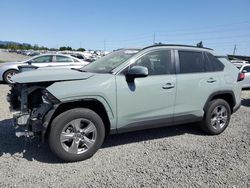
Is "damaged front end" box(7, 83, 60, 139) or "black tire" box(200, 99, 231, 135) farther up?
"damaged front end" box(7, 83, 60, 139)

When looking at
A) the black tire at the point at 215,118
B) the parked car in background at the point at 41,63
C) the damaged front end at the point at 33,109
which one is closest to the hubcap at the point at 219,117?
the black tire at the point at 215,118

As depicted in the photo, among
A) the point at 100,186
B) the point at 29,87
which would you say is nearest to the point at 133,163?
the point at 100,186

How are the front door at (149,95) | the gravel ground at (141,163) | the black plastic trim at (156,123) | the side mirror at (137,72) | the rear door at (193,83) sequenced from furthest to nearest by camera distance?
1. the rear door at (193,83)
2. the black plastic trim at (156,123)
3. the front door at (149,95)
4. the side mirror at (137,72)
5. the gravel ground at (141,163)

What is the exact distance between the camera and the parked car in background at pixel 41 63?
10.6m

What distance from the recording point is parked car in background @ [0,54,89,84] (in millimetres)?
10625

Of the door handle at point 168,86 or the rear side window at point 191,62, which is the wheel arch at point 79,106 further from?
the rear side window at point 191,62

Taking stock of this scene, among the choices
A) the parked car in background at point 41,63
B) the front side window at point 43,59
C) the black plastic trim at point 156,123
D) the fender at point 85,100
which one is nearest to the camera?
the fender at point 85,100

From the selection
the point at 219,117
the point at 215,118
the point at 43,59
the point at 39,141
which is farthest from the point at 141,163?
the point at 43,59

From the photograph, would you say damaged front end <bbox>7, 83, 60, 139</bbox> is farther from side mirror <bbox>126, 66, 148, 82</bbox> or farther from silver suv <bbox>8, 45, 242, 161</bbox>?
side mirror <bbox>126, 66, 148, 82</bbox>

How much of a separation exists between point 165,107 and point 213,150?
1130 mm

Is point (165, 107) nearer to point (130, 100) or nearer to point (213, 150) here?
point (130, 100)

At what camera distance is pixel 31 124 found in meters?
3.46

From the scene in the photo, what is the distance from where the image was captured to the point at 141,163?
3.62 metres

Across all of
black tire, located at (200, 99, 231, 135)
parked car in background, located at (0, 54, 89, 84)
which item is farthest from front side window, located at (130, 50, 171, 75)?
parked car in background, located at (0, 54, 89, 84)
